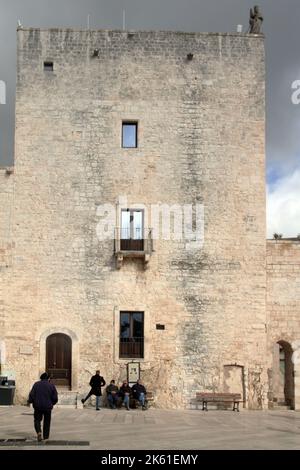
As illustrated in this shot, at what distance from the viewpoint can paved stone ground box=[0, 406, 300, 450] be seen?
51.0 feet

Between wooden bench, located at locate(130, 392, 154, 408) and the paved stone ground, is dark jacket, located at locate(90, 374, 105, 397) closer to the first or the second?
the paved stone ground

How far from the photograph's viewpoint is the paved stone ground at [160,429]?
15539mm

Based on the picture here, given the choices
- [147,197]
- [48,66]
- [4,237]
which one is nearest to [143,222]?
[147,197]

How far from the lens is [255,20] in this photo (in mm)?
27969

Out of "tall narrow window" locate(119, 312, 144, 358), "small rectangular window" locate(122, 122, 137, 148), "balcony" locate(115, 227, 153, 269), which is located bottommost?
"tall narrow window" locate(119, 312, 144, 358)

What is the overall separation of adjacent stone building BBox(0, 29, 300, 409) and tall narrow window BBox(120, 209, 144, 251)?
0.04 metres

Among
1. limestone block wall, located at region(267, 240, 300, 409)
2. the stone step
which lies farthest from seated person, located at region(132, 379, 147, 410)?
the stone step

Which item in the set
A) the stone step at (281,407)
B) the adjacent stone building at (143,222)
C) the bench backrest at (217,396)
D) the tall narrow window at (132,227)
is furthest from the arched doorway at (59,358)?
the stone step at (281,407)

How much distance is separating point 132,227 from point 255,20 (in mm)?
9907

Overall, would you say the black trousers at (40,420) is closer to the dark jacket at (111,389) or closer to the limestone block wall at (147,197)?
the dark jacket at (111,389)

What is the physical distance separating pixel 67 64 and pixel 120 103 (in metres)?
2.58

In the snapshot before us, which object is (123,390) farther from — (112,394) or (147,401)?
(147,401)

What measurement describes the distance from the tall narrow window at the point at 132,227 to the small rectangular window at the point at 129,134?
2.61 m
